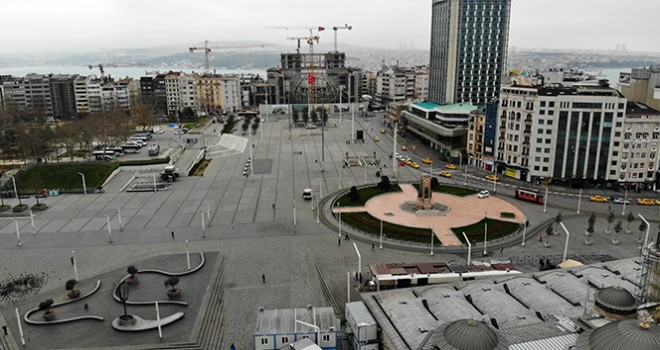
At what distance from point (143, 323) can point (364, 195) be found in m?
36.1

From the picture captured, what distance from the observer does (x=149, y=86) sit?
155m

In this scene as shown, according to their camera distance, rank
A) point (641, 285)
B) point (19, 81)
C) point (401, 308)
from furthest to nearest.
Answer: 1. point (19, 81)
2. point (401, 308)
3. point (641, 285)

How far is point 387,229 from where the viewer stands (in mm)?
52219

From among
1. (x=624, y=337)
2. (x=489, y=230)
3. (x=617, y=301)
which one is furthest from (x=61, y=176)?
(x=624, y=337)

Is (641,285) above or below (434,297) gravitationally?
above

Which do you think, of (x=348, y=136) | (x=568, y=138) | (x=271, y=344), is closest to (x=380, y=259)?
(x=271, y=344)

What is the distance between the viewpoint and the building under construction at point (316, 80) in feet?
548

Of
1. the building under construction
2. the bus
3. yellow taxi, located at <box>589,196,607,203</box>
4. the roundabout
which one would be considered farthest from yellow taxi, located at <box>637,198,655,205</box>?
the building under construction

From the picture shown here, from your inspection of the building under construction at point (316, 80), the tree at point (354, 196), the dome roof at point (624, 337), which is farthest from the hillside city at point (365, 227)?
the building under construction at point (316, 80)

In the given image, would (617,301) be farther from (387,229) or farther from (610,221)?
(610,221)

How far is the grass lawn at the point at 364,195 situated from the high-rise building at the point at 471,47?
6106 centimetres

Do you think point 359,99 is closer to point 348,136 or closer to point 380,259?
point 348,136

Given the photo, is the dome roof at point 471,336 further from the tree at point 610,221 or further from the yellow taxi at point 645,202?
the yellow taxi at point 645,202

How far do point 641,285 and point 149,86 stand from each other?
15092 centimetres
